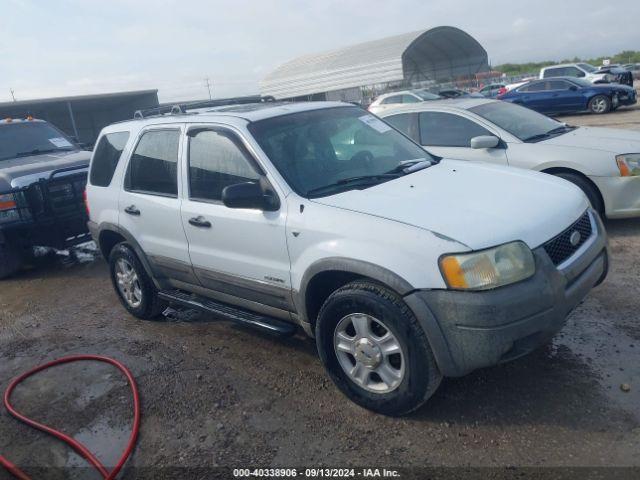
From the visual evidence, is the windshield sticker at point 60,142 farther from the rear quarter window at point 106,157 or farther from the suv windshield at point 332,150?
the suv windshield at point 332,150

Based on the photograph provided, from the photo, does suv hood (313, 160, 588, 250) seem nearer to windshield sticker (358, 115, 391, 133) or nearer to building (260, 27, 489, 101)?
windshield sticker (358, 115, 391, 133)

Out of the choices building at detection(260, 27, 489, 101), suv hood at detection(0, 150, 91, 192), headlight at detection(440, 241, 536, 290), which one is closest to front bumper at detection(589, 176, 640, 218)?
headlight at detection(440, 241, 536, 290)

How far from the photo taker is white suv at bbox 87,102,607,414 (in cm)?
298

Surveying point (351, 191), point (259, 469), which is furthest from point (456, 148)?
point (259, 469)

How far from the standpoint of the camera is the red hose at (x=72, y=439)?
3.29 metres

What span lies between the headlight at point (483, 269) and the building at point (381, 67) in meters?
31.5

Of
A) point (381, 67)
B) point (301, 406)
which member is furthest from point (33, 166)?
point (381, 67)

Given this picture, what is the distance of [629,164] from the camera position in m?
5.84

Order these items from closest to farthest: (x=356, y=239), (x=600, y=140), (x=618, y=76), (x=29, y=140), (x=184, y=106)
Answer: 1. (x=356, y=239)
2. (x=184, y=106)
3. (x=600, y=140)
4. (x=29, y=140)
5. (x=618, y=76)

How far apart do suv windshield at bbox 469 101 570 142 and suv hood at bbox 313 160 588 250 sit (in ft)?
9.10

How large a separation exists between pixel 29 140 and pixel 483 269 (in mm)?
7848

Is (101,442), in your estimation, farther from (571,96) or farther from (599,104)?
(599,104)

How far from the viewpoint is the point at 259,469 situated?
3.10 metres

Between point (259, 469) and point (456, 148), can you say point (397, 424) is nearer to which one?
point (259, 469)
